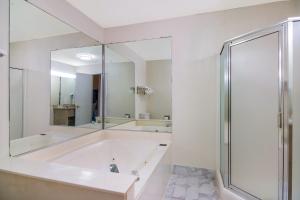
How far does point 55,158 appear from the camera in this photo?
181 cm

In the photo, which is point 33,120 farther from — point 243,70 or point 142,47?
point 243,70

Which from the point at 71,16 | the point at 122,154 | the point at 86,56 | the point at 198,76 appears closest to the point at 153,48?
the point at 198,76

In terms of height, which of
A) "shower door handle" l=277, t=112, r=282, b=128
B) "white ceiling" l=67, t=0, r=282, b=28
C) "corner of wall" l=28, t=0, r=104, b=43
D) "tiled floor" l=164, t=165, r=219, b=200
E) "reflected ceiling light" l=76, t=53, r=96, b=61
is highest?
"white ceiling" l=67, t=0, r=282, b=28

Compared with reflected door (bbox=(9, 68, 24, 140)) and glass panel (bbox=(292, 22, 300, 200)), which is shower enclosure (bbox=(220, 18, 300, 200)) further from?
reflected door (bbox=(9, 68, 24, 140))

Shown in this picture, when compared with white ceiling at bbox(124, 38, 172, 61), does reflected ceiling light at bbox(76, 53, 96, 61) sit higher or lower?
lower

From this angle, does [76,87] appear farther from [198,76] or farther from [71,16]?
[198,76]

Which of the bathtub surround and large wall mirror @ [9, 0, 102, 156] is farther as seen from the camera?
large wall mirror @ [9, 0, 102, 156]

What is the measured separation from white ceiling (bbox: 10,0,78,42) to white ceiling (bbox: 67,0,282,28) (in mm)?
386

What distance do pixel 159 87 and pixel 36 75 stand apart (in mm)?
1591

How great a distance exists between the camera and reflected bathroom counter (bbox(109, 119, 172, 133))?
2583 mm

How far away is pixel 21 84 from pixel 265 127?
226 centimetres

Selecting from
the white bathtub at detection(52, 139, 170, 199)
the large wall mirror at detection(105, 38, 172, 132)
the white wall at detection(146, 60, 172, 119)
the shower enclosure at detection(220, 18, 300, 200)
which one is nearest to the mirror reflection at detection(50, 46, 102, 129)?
the large wall mirror at detection(105, 38, 172, 132)

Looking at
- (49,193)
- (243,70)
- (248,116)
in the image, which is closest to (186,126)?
(248,116)

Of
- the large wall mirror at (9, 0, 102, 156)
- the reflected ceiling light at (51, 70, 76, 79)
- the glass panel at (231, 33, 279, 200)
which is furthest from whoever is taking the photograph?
the reflected ceiling light at (51, 70, 76, 79)
